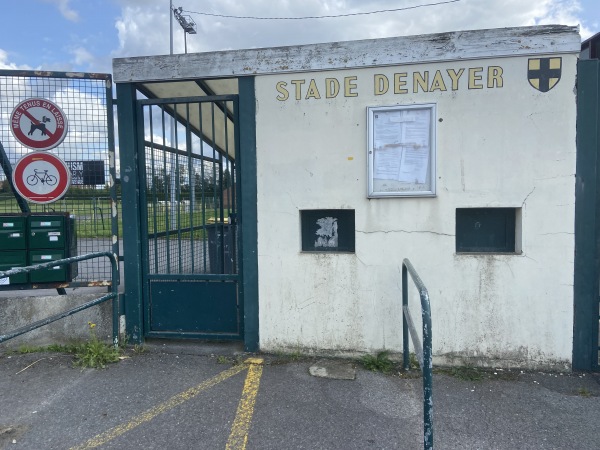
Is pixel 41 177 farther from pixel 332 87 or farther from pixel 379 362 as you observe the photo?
→ pixel 379 362

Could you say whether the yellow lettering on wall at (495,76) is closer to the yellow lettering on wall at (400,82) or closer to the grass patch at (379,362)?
the yellow lettering on wall at (400,82)

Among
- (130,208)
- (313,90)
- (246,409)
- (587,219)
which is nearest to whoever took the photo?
(246,409)

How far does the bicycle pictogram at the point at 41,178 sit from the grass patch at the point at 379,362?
3734 mm

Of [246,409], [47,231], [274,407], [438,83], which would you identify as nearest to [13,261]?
[47,231]

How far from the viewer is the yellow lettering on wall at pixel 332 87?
387 centimetres

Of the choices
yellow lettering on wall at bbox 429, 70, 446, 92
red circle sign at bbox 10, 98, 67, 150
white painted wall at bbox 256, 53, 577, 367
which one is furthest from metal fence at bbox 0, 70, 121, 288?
yellow lettering on wall at bbox 429, 70, 446, 92

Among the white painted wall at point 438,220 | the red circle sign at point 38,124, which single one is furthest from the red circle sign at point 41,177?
the white painted wall at point 438,220

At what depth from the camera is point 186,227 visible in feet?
14.8

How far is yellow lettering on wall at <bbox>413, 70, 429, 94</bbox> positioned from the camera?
373 centimetres

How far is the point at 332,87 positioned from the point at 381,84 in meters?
0.46

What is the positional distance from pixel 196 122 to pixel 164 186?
0.81 meters

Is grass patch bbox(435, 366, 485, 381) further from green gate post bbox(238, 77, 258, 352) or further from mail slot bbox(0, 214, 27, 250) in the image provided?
mail slot bbox(0, 214, 27, 250)

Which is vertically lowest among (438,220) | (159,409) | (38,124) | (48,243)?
(159,409)

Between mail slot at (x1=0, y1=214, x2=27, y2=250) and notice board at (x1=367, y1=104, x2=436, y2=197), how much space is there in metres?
3.68
